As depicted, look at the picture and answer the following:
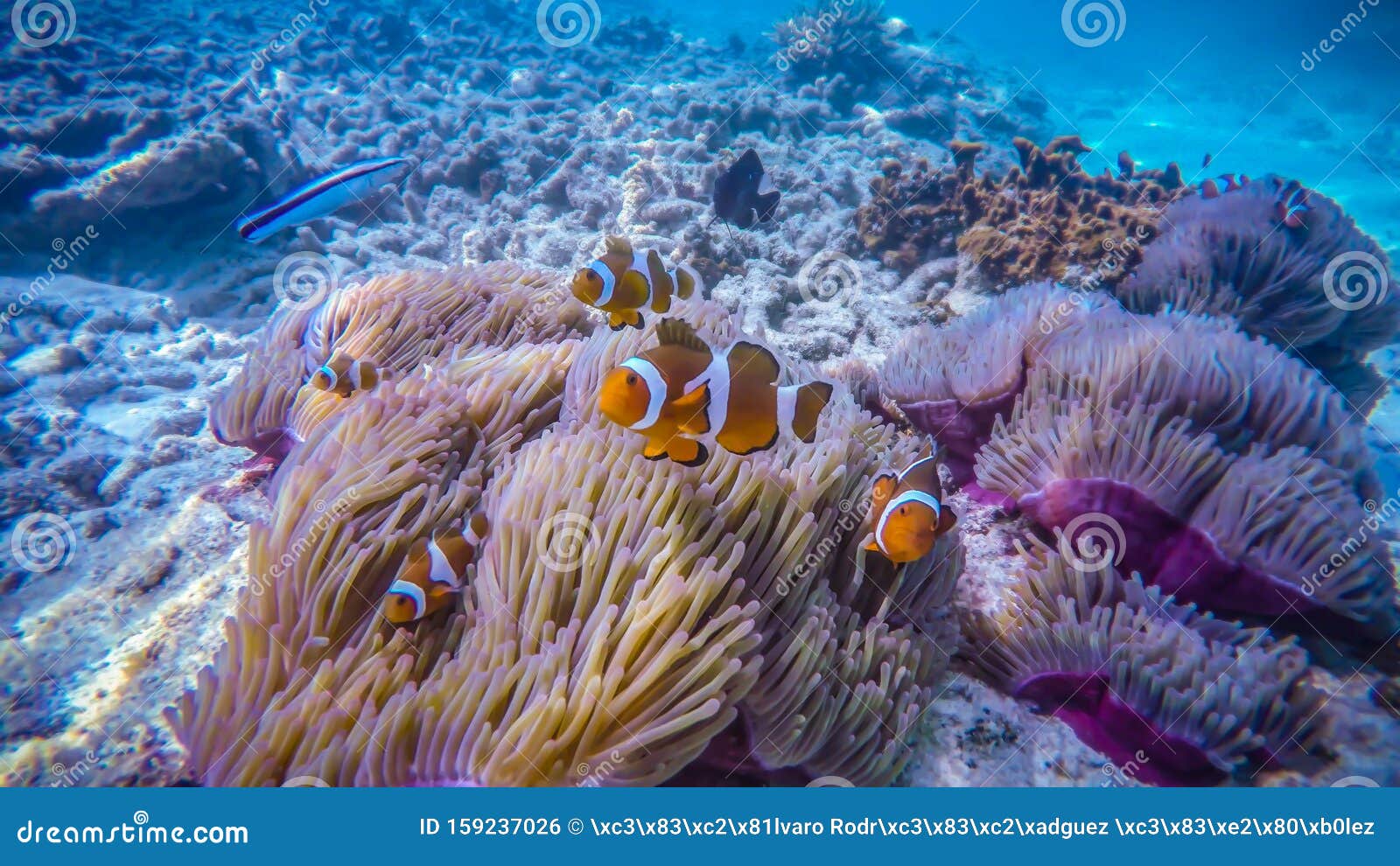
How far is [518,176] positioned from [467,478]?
7484mm

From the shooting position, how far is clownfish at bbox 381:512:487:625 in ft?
5.62

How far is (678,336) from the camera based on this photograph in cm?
170

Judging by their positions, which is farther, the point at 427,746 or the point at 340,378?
the point at 340,378

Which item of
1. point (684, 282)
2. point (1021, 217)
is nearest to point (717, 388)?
point (684, 282)

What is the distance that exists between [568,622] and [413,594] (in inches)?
17.9

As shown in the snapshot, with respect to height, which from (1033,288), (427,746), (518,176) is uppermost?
(1033,288)

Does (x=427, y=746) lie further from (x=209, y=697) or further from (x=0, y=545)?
(x=0, y=545)

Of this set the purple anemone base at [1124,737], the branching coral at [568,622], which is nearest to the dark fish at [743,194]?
the branching coral at [568,622]

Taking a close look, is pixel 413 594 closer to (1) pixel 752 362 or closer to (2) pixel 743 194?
(1) pixel 752 362

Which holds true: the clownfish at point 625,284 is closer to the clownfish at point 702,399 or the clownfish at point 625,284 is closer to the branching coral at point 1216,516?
the clownfish at point 702,399

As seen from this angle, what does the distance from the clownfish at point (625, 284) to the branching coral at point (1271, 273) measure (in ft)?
13.0

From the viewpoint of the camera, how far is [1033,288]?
357cm

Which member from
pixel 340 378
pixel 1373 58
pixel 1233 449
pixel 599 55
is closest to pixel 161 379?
pixel 340 378

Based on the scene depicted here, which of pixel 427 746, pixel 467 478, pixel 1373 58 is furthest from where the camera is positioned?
pixel 1373 58
